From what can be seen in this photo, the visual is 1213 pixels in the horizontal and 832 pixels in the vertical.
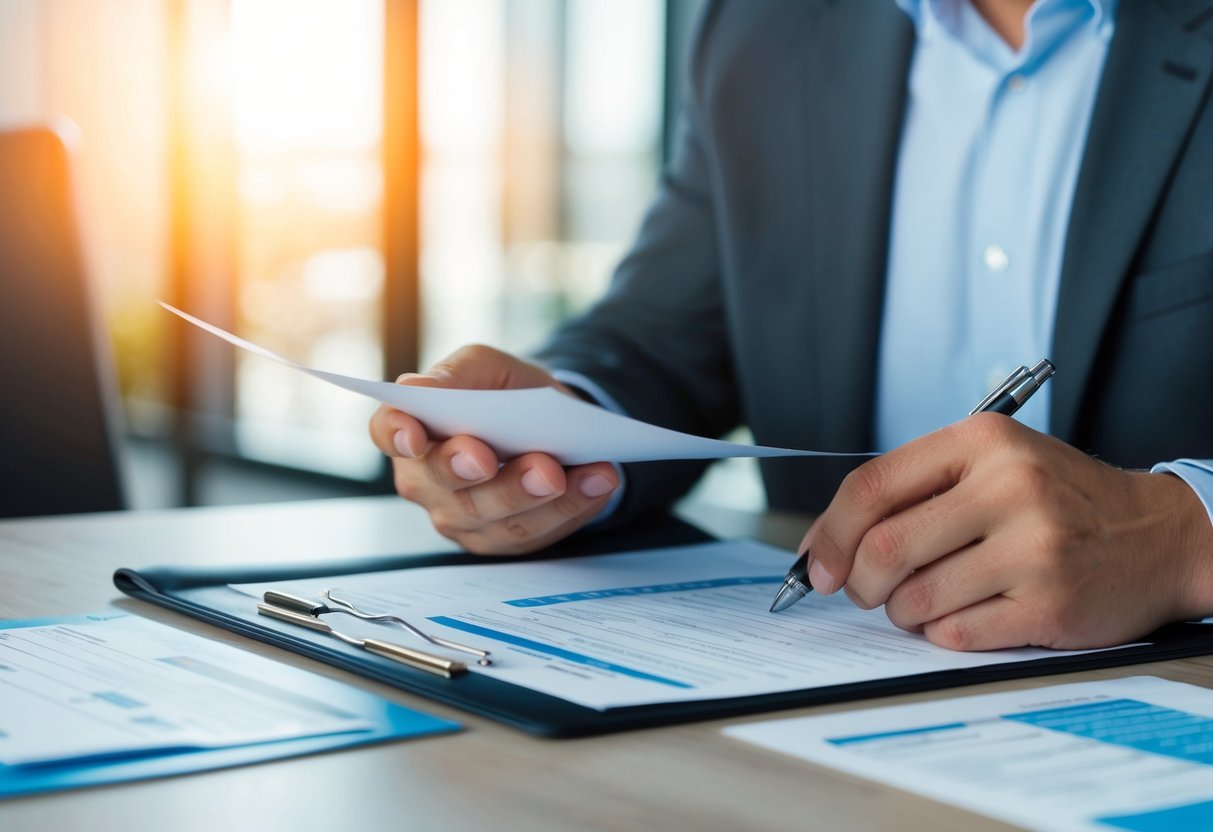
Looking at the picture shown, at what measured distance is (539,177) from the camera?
167 inches

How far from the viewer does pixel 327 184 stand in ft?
15.8

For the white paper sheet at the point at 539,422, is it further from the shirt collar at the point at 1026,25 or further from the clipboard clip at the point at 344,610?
the shirt collar at the point at 1026,25

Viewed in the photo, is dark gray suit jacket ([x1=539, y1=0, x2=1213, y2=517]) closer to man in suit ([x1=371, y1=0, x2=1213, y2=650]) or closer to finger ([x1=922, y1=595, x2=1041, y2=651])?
man in suit ([x1=371, y1=0, x2=1213, y2=650])

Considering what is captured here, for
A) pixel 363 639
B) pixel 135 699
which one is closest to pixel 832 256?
pixel 363 639

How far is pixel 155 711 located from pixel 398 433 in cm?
34

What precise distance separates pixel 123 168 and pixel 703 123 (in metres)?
4.39

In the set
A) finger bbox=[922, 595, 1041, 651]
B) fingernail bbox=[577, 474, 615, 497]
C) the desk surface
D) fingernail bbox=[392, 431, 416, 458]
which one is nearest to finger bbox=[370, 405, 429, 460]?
fingernail bbox=[392, 431, 416, 458]

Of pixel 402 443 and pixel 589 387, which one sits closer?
pixel 402 443

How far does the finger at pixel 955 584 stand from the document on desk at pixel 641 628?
20 mm

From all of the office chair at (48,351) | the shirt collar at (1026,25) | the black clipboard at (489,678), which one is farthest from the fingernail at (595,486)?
the office chair at (48,351)

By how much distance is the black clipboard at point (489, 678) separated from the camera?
1.78 feet

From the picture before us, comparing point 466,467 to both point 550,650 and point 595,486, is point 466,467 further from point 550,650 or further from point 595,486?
point 550,650

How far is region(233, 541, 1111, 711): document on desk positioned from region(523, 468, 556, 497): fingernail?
0.06 metres

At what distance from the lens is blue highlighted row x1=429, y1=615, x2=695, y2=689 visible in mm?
597
